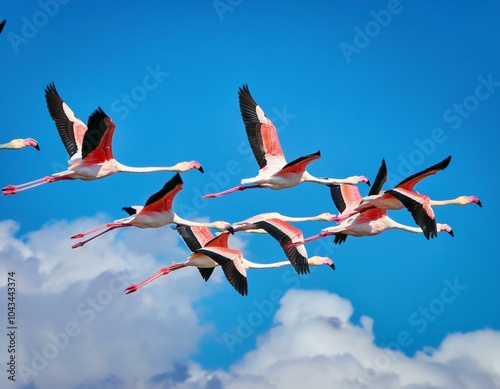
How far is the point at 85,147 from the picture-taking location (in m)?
28.0

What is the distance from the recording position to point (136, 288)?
94.0ft

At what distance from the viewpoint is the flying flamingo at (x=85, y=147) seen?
89.9 feet

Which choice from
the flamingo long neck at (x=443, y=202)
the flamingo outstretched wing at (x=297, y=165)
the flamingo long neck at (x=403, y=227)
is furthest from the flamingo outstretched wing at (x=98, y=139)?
the flamingo long neck at (x=443, y=202)

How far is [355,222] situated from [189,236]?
13.9 ft

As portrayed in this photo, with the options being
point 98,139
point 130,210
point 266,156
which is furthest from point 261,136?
point 98,139

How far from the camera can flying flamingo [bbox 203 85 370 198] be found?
30.8 metres

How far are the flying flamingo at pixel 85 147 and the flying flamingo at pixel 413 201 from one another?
4313mm

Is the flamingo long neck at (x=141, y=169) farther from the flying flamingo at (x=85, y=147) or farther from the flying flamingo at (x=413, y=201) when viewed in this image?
the flying flamingo at (x=413, y=201)

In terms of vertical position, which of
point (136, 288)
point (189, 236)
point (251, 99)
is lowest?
point (136, 288)

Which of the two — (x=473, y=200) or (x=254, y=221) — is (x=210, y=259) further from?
(x=473, y=200)

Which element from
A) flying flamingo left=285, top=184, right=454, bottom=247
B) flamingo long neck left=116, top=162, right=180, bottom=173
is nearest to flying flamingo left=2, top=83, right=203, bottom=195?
flamingo long neck left=116, top=162, right=180, bottom=173

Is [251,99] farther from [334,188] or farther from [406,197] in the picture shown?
[406,197]

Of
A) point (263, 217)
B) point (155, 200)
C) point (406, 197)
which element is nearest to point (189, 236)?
point (263, 217)

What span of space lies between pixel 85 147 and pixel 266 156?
514 centimetres
